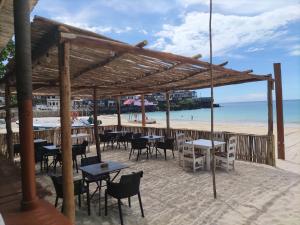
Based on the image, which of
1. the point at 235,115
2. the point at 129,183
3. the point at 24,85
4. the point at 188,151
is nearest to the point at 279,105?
the point at 188,151

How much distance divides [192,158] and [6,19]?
17.1 ft

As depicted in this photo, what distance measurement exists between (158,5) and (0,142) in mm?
8019

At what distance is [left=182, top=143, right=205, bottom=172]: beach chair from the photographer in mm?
6584

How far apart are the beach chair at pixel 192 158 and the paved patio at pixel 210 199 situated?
373 mm

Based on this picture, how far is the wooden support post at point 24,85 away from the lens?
2219 millimetres

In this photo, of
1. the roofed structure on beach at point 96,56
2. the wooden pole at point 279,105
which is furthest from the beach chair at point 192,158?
the wooden pole at point 279,105

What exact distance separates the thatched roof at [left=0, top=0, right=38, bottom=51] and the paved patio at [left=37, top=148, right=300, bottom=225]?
3.11 m

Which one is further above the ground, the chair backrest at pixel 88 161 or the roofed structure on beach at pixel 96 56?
the roofed structure on beach at pixel 96 56

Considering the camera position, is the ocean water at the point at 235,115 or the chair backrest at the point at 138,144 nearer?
the chair backrest at the point at 138,144

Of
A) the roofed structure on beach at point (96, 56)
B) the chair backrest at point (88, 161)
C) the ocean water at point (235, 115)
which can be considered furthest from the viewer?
the ocean water at point (235, 115)

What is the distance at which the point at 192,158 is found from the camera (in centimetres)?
666

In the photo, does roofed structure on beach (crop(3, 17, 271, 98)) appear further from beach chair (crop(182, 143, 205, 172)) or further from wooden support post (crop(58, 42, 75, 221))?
beach chair (crop(182, 143, 205, 172))

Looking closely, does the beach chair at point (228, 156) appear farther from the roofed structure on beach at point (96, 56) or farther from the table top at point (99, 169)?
the table top at point (99, 169)

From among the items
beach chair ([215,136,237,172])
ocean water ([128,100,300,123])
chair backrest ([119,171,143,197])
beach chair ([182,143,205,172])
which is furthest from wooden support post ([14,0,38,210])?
ocean water ([128,100,300,123])
